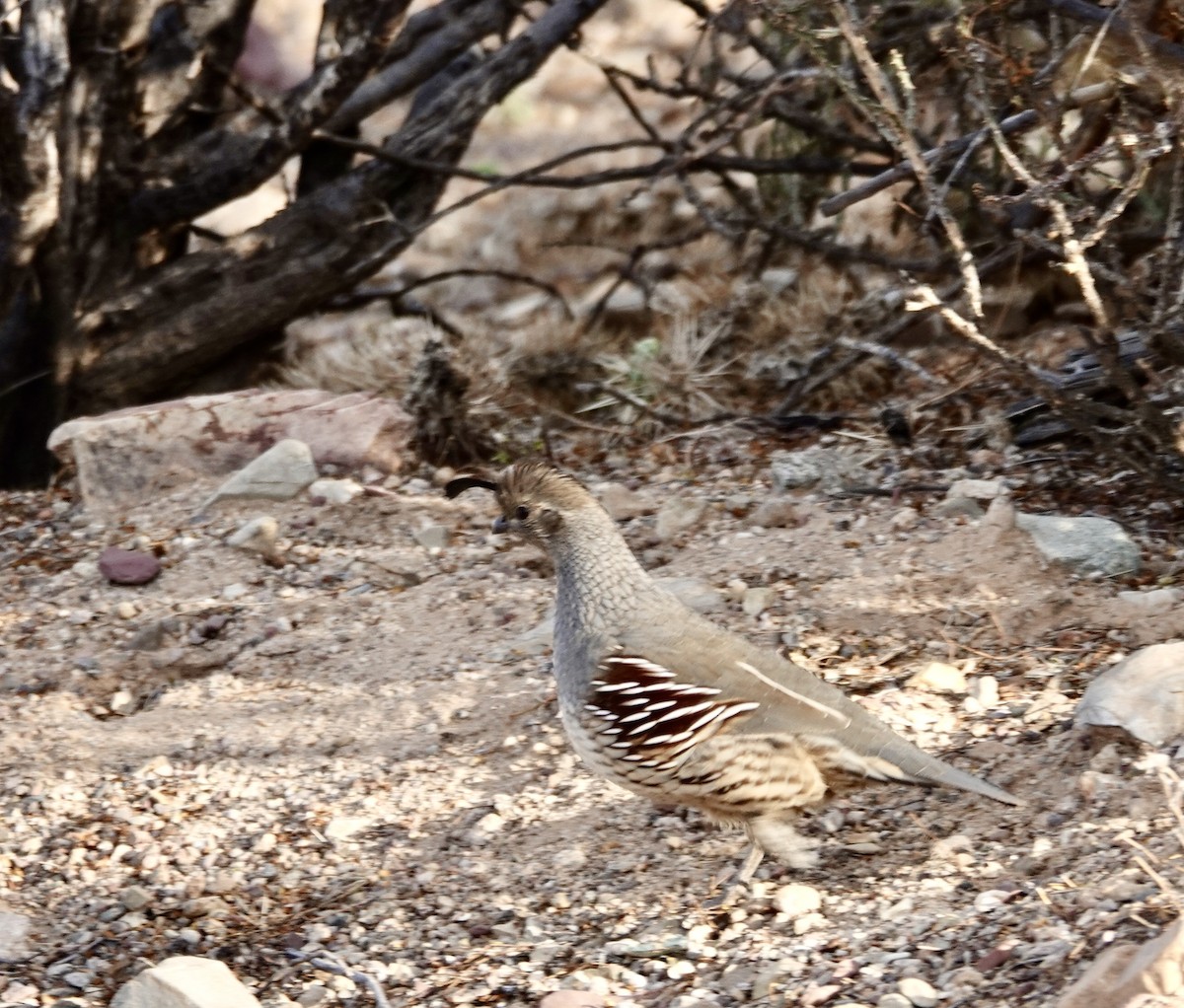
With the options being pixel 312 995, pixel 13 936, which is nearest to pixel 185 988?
pixel 312 995

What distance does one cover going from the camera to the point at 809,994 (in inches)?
114

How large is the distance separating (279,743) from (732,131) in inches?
100

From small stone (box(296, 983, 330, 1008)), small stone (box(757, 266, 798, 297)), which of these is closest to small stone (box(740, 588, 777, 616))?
small stone (box(296, 983, 330, 1008))

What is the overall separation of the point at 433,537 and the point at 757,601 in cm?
105

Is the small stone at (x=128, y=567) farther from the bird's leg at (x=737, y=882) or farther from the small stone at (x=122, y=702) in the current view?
the bird's leg at (x=737, y=882)

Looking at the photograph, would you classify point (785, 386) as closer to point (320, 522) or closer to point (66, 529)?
point (320, 522)

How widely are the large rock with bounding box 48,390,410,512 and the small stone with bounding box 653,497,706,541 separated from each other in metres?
0.89

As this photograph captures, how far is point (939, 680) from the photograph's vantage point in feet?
12.5

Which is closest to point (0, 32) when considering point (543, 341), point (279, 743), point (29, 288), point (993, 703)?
point (29, 288)

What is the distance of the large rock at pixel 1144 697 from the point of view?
326 cm

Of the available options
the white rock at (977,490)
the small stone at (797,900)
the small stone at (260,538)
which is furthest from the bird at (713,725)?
the small stone at (260,538)

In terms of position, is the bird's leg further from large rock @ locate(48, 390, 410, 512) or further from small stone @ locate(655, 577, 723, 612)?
large rock @ locate(48, 390, 410, 512)

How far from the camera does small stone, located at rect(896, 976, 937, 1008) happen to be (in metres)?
2.79

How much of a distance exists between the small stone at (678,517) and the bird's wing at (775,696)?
3.86 ft
